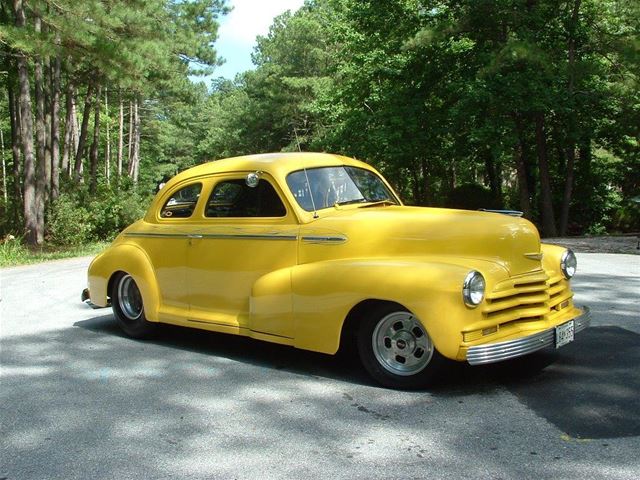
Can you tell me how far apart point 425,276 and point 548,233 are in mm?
20164

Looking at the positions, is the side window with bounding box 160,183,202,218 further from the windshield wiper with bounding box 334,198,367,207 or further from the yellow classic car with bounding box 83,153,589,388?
the windshield wiper with bounding box 334,198,367,207

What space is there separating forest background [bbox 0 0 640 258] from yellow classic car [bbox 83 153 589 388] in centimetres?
1210

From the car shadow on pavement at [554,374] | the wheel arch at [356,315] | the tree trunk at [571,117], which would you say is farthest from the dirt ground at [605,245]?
the wheel arch at [356,315]

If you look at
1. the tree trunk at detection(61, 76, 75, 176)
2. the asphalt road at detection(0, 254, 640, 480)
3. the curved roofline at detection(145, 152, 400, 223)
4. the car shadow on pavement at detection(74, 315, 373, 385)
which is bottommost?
the asphalt road at detection(0, 254, 640, 480)

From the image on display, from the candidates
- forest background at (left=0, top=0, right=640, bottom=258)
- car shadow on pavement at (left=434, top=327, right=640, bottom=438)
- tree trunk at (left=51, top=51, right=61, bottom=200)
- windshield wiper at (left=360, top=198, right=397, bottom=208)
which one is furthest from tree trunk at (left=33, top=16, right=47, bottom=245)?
car shadow on pavement at (left=434, top=327, right=640, bottom=438)

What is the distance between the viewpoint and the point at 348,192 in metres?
5.51

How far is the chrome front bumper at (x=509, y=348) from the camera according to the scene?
4.05m

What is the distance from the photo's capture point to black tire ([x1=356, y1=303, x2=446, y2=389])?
4.39 m

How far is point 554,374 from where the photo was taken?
4.75m

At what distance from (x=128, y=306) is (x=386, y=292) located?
3460 mm

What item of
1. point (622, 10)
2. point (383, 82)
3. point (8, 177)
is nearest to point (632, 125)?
point (622, 10)

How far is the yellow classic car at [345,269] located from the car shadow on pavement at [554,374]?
313 millimetres

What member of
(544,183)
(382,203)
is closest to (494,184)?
(544,183)

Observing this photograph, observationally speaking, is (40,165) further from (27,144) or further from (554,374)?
(554,374)
